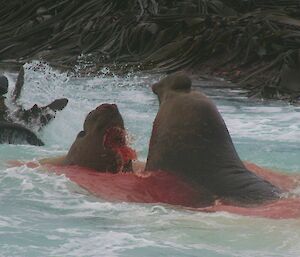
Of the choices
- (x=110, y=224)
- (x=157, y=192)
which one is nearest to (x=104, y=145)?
(x=157, y=192)

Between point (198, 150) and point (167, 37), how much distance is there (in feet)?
30.4

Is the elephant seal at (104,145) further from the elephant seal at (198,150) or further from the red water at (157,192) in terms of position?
the elephant seal at (198,150)

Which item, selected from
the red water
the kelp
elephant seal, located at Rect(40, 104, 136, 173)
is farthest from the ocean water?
the kelp

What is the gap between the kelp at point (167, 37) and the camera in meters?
14.0

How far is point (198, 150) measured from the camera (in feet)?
20.4

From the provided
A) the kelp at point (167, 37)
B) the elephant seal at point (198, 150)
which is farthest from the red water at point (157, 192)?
the kelp at point (167, 37)

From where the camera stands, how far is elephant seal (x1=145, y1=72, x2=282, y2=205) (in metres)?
6.09

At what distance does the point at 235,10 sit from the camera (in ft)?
52.6

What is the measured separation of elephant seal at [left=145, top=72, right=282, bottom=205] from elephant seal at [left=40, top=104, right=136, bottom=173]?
1.42 feet

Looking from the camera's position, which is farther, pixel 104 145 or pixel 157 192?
pixel 104 145

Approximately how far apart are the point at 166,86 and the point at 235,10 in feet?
31.8

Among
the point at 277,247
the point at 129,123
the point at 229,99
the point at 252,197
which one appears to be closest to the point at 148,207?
the point at 252,197

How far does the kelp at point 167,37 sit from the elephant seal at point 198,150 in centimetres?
648

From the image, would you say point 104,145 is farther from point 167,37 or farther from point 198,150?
point 167,37
